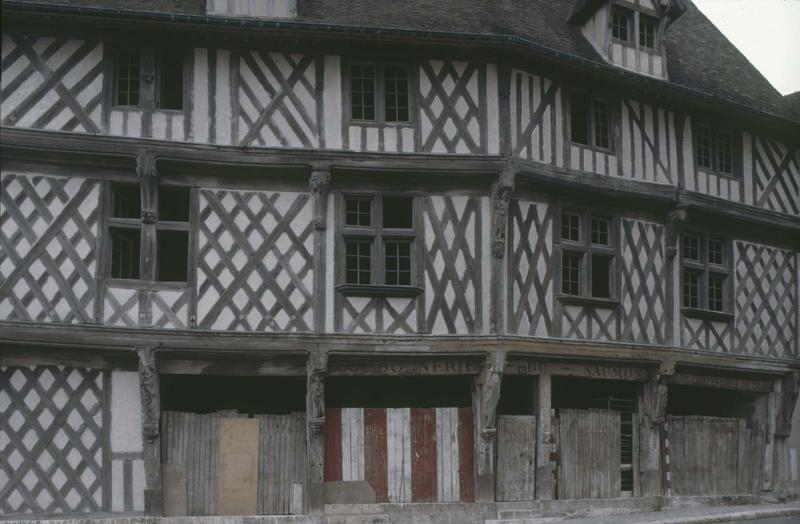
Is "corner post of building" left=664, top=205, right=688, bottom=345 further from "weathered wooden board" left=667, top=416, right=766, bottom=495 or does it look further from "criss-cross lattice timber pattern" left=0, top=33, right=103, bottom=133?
"criss-cross lattice timber pattern" left=0, top=33, right=103, bottom=133

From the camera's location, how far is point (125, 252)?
54.4 ft

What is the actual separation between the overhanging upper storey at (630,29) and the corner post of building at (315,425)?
714cm

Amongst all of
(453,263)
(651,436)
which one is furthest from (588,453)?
(453,263)

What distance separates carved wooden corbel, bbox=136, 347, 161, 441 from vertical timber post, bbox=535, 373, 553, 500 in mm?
5741

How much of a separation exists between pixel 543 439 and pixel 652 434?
2.25 metres

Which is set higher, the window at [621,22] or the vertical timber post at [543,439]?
the window at [621,22]

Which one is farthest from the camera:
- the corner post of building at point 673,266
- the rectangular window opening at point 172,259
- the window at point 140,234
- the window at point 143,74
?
the corner post of building at point 673,266

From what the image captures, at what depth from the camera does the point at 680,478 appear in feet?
61.2

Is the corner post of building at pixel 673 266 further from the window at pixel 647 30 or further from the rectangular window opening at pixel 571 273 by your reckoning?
the window at pixel 647 30

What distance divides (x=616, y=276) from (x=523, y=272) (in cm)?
196

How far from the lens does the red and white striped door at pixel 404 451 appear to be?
16.3 m

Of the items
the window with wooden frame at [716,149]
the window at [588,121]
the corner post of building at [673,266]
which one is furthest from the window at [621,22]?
the corner post of building at [673,266]

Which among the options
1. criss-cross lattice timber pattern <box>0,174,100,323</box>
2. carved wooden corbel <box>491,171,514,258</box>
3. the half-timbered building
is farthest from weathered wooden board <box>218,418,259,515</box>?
carved wooden corbel <box>491,171,514,258</box>

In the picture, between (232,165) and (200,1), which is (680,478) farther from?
(200,1)
